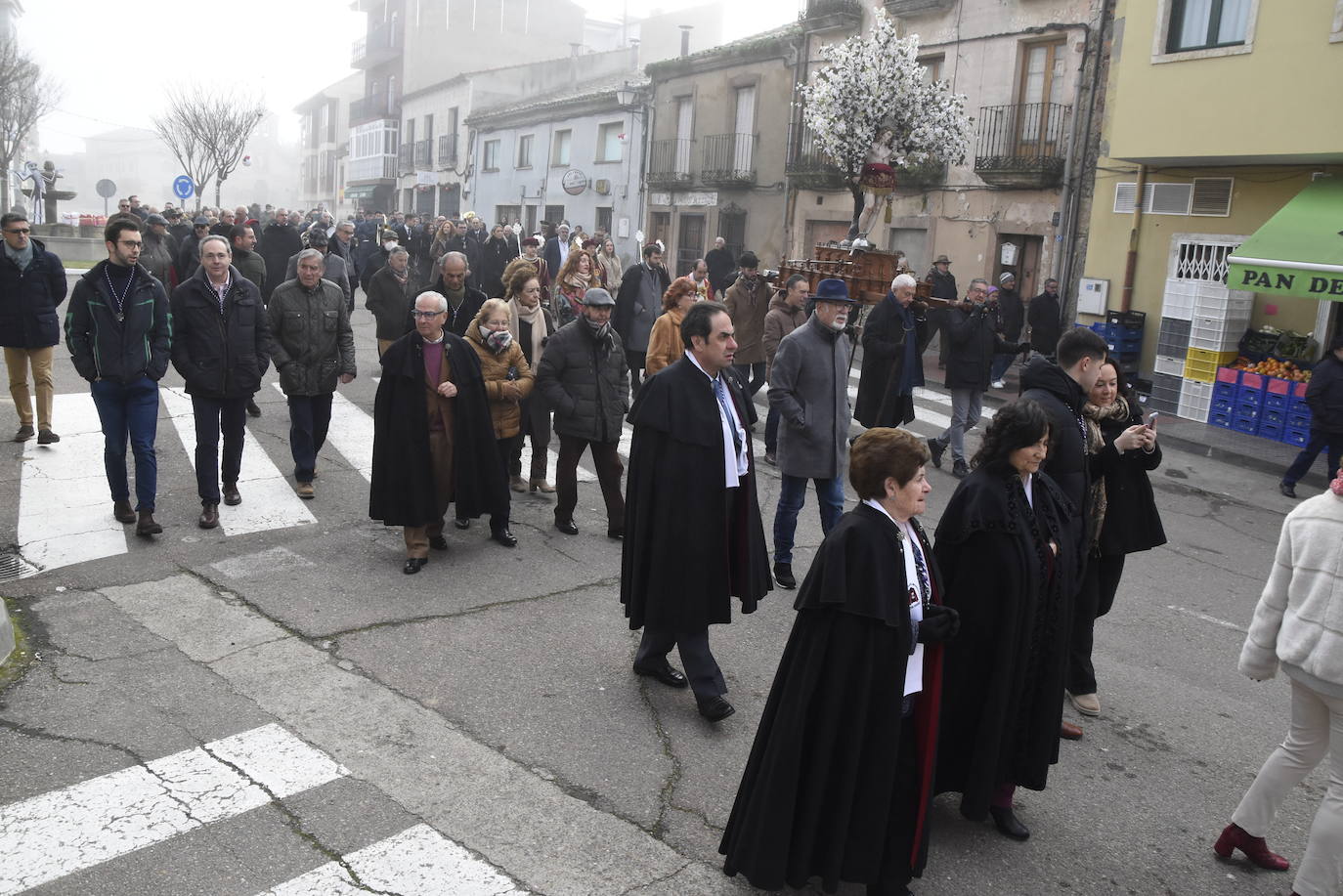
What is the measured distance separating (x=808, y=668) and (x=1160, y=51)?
14.4 m

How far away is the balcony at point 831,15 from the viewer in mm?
22500

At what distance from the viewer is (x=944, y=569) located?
392 centimetres

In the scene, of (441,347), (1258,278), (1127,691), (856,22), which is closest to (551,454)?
(441,347)

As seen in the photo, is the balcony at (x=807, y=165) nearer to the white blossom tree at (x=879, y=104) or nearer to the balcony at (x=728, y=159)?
the balcony at (x=728, y=159)

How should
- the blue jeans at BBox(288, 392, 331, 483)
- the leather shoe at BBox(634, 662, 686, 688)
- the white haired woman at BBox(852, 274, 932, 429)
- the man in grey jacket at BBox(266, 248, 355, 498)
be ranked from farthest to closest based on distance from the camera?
1. the white haired woman at BBox(852, 274, 932, 429)
2. the blue jeans at BBox(288, 392, 331, 483)
3. the man in grey jacket at BBox(266, 248, 355, 498)
4. the leather shoe at BBox(634, 662, 686, 688)

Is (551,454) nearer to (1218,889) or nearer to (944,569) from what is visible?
(944,569)

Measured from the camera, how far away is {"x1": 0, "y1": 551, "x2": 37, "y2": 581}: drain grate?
6231 mm

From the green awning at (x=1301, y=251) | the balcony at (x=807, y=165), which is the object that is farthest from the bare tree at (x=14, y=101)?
the green awning at (x=1301, y=251)

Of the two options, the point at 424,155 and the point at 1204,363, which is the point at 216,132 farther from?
the point at 1204,363

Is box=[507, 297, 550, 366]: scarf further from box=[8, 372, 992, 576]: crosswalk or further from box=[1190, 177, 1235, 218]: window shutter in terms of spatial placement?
box=[1190, 177, 1235, 218]: window shutter

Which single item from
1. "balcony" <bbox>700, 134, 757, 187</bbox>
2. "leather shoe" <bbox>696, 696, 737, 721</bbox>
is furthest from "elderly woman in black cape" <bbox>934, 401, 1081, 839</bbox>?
"balcony" <bbox>700, 134, 757, 187</bbox>

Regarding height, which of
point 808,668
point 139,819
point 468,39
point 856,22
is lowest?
point 139,819

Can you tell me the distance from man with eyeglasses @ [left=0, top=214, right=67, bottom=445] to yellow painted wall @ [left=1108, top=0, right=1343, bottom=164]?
13.3 metres

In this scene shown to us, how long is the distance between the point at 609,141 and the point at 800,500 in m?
27.5
